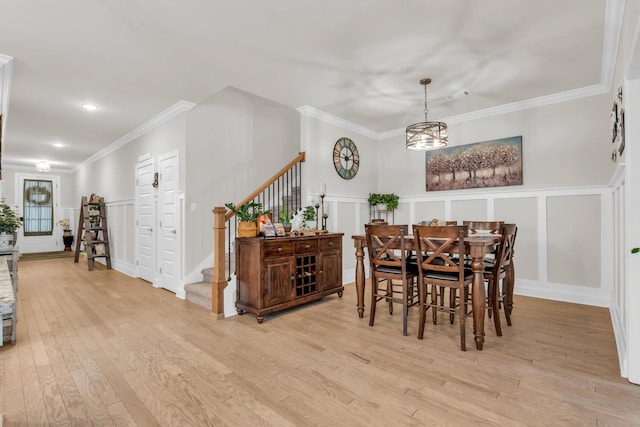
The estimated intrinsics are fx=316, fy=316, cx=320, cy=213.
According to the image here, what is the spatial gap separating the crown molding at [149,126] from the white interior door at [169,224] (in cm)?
57

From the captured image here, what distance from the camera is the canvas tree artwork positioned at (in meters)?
4.40

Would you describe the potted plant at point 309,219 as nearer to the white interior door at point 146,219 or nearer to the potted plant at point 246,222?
the potted plant at point 246,222

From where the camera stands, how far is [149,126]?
5.13 metres

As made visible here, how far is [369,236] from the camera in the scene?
10.2 ft

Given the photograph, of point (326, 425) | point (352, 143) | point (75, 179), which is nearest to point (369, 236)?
point (326, 425)

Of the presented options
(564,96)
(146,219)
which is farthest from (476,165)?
(146,219)

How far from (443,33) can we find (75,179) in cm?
1102

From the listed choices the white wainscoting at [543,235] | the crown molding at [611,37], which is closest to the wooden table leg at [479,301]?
the crown molding at [611,37]

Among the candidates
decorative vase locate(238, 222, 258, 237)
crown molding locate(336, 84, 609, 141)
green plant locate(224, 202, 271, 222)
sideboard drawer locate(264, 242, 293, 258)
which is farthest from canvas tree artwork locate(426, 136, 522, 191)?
decorative vase locate(238, 222, 258, 237)

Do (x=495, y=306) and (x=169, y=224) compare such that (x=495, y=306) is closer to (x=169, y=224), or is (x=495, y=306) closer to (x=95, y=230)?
(x=169, y=224)

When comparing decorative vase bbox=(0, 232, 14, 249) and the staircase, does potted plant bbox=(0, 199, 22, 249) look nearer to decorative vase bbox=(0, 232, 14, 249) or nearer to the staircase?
decorative vase bbox=(0, 232, 14, 249)

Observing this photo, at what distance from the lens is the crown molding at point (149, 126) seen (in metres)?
4.27

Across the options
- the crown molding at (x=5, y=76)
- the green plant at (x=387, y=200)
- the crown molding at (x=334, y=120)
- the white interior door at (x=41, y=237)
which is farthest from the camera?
the white interior door at (x=41, y=237)

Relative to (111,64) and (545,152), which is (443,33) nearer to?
(545,152)
